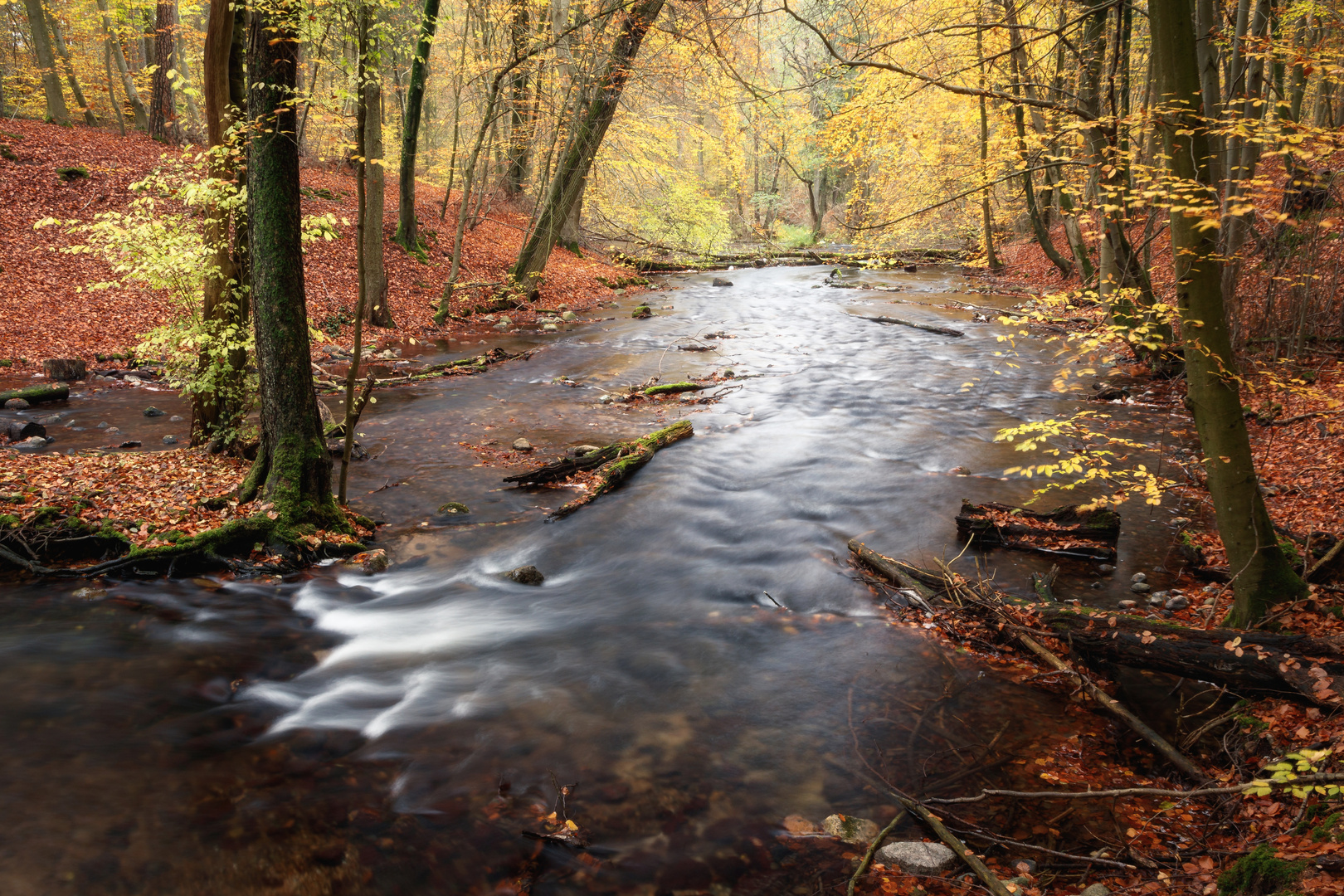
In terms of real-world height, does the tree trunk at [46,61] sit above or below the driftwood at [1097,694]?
above

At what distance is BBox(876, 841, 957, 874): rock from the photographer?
12.9ft

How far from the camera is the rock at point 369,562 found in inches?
285

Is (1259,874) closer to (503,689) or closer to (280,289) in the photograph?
(503,689)

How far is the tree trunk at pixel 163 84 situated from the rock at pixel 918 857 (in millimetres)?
24172

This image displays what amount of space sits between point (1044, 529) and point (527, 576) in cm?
540

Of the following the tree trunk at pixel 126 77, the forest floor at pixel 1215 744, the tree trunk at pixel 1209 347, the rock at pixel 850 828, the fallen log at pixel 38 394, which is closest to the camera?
the forest floor at pixel 1215 744

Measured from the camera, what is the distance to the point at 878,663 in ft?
19.5

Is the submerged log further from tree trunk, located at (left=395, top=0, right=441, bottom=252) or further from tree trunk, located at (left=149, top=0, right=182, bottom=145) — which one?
tree trunk, located at (left=149, top=0, right=182, bottom=145)

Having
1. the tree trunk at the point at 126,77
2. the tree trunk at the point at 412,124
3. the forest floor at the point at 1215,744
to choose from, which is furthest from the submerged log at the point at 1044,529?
the tree trunk at the point at 126,77

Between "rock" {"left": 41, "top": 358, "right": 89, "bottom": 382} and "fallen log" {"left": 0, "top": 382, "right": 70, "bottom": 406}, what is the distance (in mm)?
706

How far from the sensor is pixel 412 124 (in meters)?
18.1

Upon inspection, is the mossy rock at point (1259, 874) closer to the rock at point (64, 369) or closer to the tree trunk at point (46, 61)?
the rock at point (64, 369)

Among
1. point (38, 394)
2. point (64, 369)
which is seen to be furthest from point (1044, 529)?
point (64, 369)

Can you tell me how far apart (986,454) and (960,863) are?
7529mm
